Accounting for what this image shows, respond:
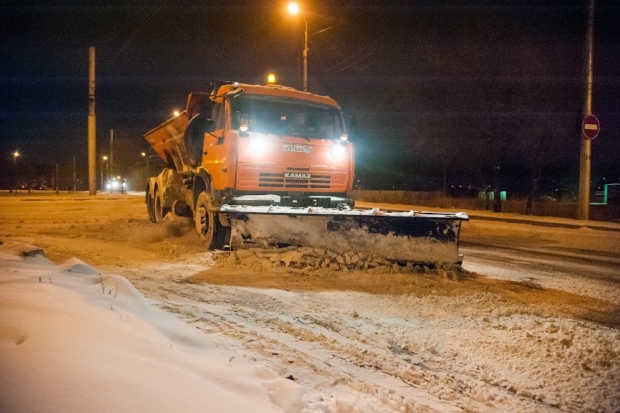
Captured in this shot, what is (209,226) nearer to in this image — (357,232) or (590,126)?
(357,232)

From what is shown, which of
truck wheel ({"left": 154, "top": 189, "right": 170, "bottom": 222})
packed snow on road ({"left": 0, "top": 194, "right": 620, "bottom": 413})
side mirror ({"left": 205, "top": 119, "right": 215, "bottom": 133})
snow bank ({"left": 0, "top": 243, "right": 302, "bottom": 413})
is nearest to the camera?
snow bank ({"left": 0, "top": 243, "right": 302, "bottom": 413})

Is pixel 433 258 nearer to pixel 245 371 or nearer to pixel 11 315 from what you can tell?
pixel 245 371

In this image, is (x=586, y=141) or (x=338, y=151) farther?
(x=586, y=141)

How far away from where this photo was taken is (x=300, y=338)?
5.12 meters

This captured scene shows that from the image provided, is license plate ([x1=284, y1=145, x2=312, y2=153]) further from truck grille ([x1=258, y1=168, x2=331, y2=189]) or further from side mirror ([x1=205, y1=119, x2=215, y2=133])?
side mirror ([x1=205, y1=119, x2=215, y2=133])

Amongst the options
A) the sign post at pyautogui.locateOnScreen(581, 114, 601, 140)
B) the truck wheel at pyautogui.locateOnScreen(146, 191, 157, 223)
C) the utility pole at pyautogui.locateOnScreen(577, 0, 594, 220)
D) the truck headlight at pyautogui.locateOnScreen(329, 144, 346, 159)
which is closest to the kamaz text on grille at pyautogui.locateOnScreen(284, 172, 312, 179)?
the truck headlight at pyautogui.locateOnScreen(329, 144, 346, 159)

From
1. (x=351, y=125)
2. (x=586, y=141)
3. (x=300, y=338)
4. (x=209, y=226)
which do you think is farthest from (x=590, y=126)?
(x=300, y=338)

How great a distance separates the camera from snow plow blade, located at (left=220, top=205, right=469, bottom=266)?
8508mm

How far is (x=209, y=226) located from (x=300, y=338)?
5815mm

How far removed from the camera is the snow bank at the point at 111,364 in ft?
8.73

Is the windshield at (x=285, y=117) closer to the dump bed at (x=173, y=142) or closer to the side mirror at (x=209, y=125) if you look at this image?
the side mirror at (x=209, y=125)

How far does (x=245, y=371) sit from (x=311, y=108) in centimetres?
779

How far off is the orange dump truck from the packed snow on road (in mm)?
431

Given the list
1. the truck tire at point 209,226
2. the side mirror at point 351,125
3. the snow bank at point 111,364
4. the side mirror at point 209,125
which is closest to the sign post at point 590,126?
the side mirror at point 351,125
